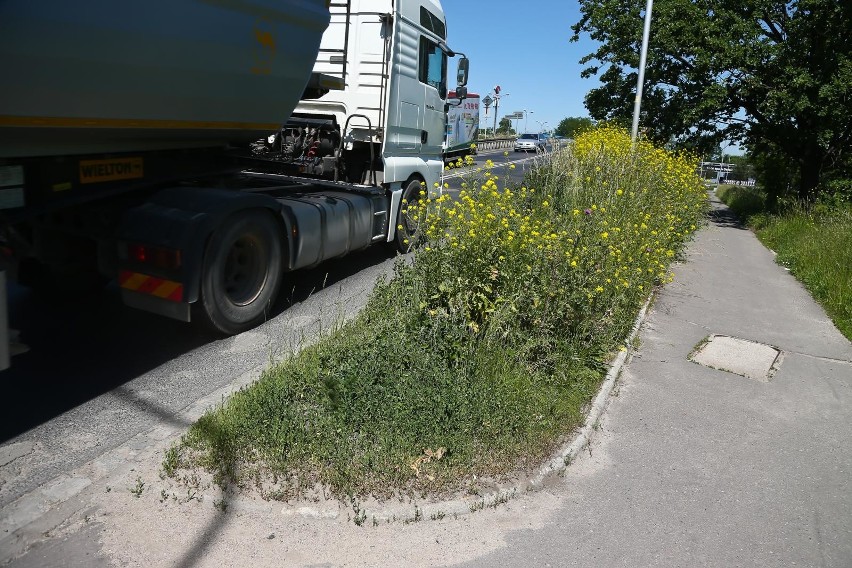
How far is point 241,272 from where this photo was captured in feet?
18.4

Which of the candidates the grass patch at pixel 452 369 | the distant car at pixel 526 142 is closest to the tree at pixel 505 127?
the distant car at pixel 526 142

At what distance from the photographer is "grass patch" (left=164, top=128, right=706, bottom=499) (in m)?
3.44

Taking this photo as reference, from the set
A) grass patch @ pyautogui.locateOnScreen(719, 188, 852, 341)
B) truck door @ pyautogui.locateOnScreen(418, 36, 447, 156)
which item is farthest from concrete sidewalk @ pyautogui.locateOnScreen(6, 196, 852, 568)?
truck door @ pyautogui.locateOnScreen(418, 36, 447, 156)

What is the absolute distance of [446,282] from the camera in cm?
493

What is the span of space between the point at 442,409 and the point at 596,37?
17370mm

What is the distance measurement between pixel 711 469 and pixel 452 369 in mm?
1704

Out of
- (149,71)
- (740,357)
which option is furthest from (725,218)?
(149,71)

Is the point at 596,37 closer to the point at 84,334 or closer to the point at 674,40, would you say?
the point at 674,40

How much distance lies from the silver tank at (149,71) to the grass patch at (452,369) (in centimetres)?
175

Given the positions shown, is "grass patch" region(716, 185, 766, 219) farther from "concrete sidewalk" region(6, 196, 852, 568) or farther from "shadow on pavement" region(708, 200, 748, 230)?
"concrete sidewalk" region(6, 196, 852, 568)

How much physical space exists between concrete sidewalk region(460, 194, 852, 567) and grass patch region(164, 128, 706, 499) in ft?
1.25

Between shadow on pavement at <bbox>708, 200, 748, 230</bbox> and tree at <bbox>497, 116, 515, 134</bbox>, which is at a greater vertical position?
tree at <bbox>497, 116, 515, 134</bbox>

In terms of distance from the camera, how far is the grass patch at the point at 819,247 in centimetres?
823

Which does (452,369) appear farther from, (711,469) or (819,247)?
(819,247)
